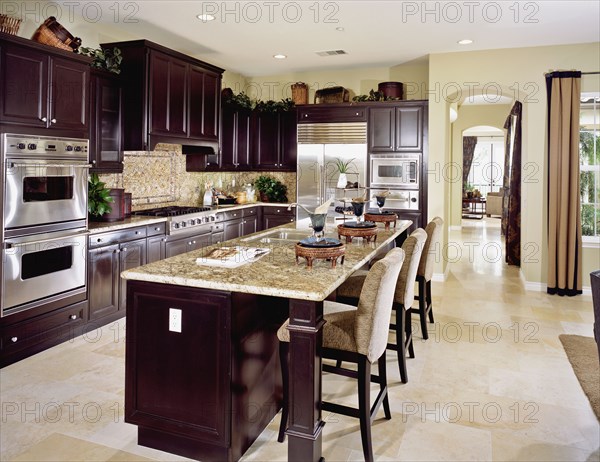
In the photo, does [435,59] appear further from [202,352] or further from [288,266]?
[202,352]

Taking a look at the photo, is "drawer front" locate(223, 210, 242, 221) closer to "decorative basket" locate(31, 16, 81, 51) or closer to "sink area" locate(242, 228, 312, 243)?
"sink area" locate(242, 228, 312, 243)

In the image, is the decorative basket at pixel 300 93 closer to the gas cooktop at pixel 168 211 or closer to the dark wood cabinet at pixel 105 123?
the gas cooktop at pixel 168 211

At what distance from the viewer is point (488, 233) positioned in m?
12.0

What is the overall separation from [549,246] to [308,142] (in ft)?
11.2

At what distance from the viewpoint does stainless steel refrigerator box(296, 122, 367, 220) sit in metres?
6.86

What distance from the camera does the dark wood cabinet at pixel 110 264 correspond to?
427 cm

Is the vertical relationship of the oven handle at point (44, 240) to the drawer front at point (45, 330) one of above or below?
above

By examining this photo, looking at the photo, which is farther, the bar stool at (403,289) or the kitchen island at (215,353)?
the bar stool at (403,289)

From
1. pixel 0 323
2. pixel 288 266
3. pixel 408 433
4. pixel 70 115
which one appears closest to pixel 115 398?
pixel 0 323

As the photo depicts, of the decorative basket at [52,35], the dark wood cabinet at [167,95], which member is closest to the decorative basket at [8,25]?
the decorative basket at [52,35]

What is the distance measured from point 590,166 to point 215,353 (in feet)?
18.0

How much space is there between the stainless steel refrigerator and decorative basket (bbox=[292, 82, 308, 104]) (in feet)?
1.48

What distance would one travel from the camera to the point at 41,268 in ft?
12.4

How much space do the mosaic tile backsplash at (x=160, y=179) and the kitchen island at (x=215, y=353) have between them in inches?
122
